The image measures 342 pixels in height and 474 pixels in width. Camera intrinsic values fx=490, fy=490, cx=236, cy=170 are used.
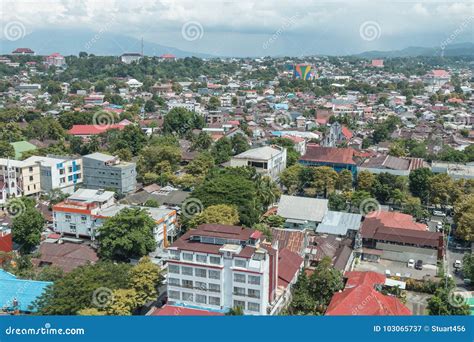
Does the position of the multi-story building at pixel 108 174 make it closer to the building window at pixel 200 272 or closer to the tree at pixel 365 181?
the tree at pixel 365 181

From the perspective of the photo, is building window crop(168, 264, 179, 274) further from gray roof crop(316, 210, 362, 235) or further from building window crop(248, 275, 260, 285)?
gray roof crop(316, 210, 362, 235)

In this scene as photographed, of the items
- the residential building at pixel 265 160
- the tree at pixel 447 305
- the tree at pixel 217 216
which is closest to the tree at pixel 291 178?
the residential building at pixel 265 160

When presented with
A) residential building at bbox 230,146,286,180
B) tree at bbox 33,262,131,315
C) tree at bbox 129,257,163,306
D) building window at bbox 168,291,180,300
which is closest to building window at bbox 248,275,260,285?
building window at bbox 168,291,180,300

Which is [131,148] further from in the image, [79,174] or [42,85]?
[42,85]

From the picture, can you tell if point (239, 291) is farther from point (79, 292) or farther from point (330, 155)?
point (330, 155)

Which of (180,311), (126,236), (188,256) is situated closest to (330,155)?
(126,236)

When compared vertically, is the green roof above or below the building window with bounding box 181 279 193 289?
above
